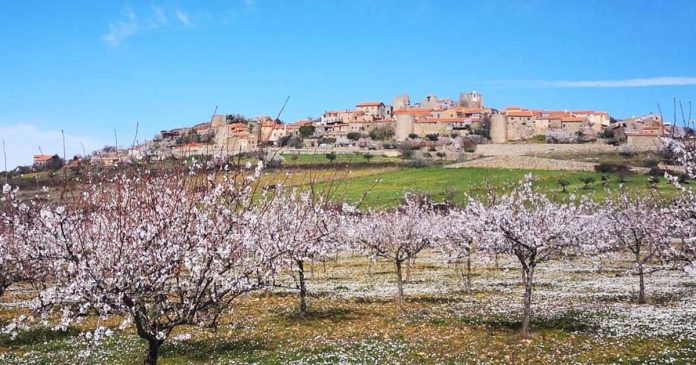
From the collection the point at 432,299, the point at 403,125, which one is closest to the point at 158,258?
the point at 432,299

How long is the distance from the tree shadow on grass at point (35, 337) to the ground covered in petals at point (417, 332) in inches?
2.0

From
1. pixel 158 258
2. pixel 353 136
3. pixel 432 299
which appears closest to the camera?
pixel 158 258

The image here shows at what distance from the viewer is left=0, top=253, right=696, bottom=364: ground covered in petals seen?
1772 cm

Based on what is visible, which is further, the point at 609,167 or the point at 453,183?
the point at 609,167

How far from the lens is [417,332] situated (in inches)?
839

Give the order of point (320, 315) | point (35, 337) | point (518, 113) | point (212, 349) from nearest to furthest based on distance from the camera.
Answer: point (212, 349)
point (35, 337)
point (320, 315)
point (518, 113)

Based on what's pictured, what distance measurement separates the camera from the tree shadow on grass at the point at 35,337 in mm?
20906

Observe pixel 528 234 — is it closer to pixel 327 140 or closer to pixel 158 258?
pixel 158 258

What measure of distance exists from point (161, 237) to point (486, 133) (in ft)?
605

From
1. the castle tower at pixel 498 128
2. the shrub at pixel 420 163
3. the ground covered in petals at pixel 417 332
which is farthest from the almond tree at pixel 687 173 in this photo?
the castle tower at pixel 498 128

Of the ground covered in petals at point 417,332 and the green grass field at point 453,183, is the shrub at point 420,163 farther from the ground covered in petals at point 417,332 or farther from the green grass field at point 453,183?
the ground covered in petals at point 417,332

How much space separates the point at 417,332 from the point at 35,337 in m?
14.6

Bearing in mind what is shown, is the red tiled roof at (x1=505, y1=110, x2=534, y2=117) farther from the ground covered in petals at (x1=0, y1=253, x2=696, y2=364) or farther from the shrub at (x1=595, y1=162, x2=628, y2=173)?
the ground covered in petals at (x1=0, y1=253, x2=696, y2=364)

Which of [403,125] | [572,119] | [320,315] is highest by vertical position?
[403,125]
